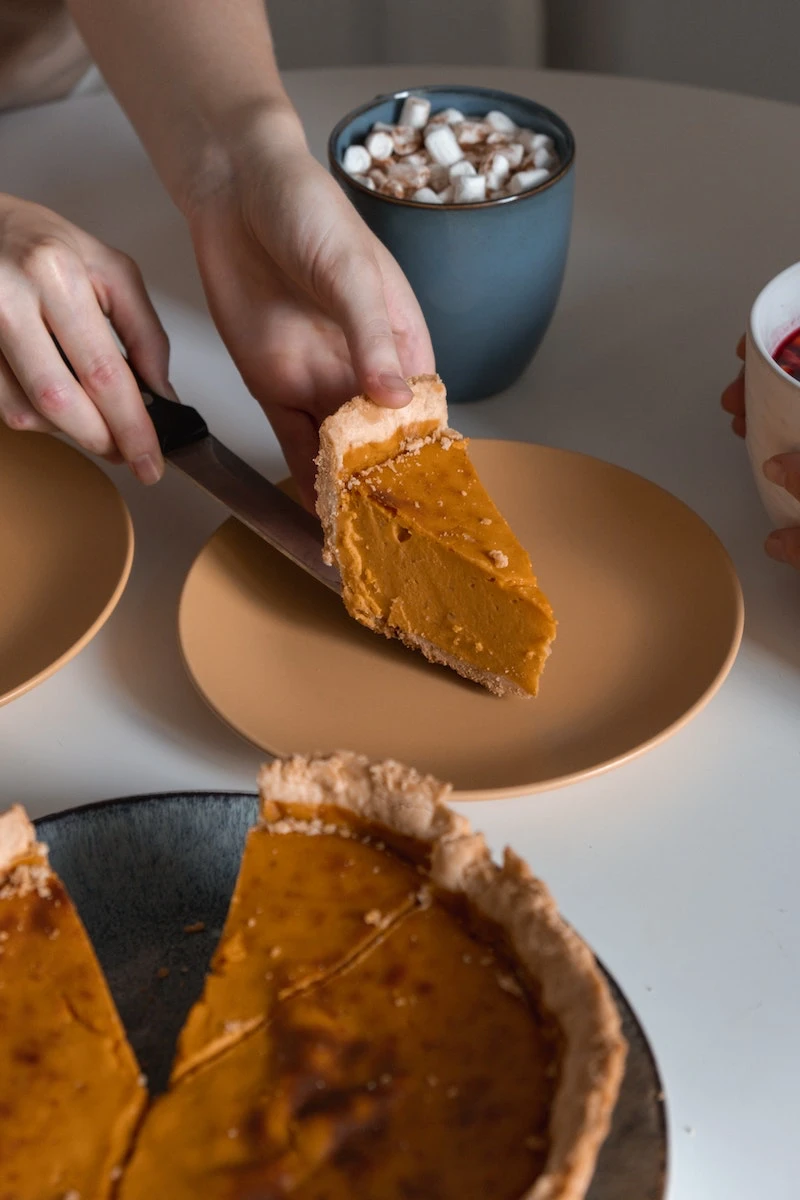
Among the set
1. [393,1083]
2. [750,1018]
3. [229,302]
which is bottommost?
[750,1018]

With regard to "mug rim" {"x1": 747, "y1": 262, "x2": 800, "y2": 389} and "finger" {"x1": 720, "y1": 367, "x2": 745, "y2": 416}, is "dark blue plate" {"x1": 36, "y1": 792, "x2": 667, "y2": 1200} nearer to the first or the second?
"mug rim" {"x1": 747, "y1": 262, "x2": 800, "y2": 389}

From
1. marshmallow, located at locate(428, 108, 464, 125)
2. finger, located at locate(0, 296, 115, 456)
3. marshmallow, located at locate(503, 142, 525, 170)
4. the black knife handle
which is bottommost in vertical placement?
the black knife handle

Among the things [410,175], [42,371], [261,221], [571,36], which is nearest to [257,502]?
[42,371]

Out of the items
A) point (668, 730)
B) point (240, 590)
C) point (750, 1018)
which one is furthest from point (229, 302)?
point (750, 1018)

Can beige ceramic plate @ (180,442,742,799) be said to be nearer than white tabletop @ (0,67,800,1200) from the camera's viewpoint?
No

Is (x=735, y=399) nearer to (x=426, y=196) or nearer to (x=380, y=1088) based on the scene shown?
(x=426, y=196)

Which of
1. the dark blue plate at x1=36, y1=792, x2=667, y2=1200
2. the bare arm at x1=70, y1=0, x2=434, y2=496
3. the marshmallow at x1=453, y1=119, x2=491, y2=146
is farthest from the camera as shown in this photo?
the marshmallow at x1=453, y1=119, x2=491, y2=146

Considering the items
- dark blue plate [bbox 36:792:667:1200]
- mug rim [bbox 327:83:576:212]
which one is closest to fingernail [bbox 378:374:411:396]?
mug rim [bbox 327:83:576:212]

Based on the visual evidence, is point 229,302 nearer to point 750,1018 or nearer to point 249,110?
point 249,110
